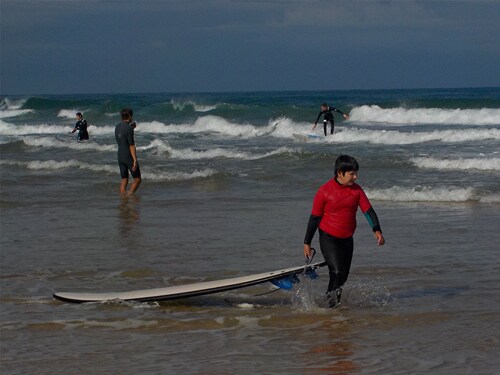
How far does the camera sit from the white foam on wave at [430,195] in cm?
1392

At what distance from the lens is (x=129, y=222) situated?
12336 millimetres

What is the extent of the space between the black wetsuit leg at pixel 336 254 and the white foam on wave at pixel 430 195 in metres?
6.99

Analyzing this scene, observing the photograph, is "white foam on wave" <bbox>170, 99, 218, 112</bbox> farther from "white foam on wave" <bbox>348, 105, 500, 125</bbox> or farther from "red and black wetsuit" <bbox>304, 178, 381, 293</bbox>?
"red and black wetsuit" <bbox>304, 178, 381, 293</bbox>

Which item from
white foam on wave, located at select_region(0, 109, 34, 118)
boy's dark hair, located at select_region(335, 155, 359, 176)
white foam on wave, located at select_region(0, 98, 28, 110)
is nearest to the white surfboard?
boy's dark hair, located at select_region(335, 155, 359, 176)

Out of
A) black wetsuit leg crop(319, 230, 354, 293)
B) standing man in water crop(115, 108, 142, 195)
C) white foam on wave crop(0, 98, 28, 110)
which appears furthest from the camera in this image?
white foam on wave crop(0, 98, 28, 110)

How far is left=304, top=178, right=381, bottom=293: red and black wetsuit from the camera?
278 inches

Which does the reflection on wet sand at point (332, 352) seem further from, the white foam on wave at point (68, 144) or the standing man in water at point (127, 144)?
the white foam on wave at point (68, 144)

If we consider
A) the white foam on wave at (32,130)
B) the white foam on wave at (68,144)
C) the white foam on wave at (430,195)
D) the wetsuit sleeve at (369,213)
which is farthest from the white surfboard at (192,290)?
the white foam on wave at (32,130)

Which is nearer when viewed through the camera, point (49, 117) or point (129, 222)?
point (129, 222)

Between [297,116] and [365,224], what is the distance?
32.1 meters

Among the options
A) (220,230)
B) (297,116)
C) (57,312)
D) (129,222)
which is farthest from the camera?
(297,116)

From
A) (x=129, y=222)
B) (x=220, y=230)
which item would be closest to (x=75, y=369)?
(x=220, y=230)

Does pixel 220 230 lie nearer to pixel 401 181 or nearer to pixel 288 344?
pixel 288 344

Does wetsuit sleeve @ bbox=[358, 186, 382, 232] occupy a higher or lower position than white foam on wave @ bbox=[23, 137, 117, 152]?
higher
